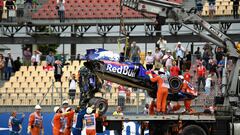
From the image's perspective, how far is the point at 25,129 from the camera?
30.2 m

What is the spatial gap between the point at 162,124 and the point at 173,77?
1.41 m

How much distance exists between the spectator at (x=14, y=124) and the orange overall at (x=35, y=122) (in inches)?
66.6

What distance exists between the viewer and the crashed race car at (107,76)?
2219cm

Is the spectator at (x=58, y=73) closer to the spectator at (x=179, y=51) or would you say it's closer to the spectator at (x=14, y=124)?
the spectator at (x=14, y=124)

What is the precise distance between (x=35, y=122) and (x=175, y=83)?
20.8ft

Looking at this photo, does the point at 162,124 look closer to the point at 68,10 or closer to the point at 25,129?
the point at 25,129

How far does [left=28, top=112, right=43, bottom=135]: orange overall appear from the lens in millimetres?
27016

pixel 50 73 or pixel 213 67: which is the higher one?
pixel 213 67

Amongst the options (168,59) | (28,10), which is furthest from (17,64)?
(168,59)

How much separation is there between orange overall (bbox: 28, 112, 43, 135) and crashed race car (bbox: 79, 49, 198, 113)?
182 inches

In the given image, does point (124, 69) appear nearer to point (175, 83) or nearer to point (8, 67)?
point (175, 83)

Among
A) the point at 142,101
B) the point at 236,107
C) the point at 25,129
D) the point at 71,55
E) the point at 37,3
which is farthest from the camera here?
the point at 37,3

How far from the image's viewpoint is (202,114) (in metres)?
22.3

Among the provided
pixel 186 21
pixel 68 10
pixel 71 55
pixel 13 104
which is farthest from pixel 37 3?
pixel 186 21
